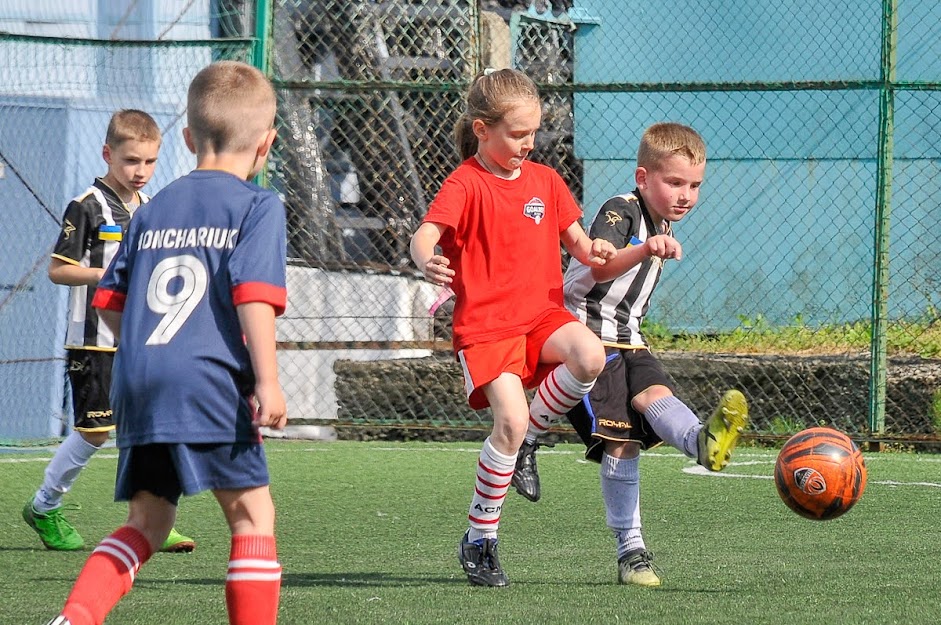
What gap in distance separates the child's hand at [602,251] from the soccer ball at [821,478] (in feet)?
2.76

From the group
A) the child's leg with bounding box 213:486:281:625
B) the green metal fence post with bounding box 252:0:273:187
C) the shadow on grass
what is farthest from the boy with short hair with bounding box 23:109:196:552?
the green metal fence post with bounding box 252:0:273:187

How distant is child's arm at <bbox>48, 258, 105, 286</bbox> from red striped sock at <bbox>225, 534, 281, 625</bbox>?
2.56 m

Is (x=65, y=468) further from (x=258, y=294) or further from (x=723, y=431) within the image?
(x=258, y=294)

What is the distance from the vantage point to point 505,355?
4.55 meters

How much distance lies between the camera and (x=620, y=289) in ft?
16.3

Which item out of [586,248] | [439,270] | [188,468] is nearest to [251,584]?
[188,468]

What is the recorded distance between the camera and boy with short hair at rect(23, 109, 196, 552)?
5484 mm

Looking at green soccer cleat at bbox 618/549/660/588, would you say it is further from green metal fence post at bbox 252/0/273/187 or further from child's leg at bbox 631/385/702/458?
green metal fence post at bbox 252/0/273/187

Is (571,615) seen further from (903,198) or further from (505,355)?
(903,198)

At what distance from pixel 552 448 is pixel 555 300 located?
14.5 ft

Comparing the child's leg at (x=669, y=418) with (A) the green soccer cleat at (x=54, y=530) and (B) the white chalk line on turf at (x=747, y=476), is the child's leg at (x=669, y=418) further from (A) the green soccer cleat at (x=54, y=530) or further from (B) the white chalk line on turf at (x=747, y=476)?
(B) the white chalk line on turf at (x=747, y=476)

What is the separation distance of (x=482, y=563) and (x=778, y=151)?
703 centimetres

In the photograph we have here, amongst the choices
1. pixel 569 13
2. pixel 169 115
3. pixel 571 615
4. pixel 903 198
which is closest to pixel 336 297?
pixel 169 115

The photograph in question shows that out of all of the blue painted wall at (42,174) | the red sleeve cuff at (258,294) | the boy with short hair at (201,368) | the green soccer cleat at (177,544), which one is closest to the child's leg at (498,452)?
the green soccer cleat at (177,544)
